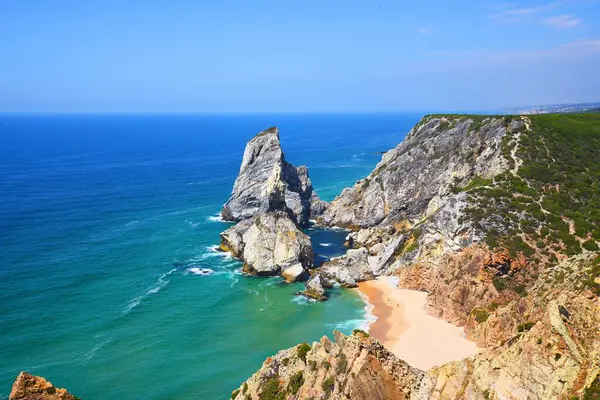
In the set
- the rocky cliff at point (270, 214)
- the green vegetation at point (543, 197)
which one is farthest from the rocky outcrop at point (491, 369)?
the rocky cliff at point (270, 214)

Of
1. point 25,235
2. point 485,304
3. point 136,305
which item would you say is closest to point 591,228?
point 485,304

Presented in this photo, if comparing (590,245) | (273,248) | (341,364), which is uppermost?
(341,364)

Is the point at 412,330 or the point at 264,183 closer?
the point at 412,330

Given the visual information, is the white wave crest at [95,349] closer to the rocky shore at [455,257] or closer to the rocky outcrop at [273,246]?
the rocky shore at [455,257]

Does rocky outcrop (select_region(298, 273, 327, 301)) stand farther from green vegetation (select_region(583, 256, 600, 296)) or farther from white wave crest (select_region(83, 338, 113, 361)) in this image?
green vegetation (select_region(583, 256, 600, 296))

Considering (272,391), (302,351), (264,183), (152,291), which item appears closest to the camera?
(272,391)

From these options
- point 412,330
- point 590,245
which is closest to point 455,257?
point 412,330

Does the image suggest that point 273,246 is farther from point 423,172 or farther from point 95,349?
point 423,172

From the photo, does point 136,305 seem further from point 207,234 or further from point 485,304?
point 485,304
